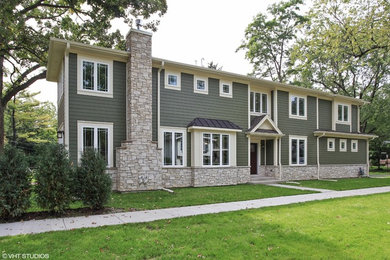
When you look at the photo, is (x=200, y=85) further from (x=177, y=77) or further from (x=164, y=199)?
(x=164, y=199)

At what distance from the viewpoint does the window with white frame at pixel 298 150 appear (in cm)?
1665

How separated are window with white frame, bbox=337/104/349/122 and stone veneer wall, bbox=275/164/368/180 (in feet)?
10.8

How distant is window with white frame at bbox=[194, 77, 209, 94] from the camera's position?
1340cm

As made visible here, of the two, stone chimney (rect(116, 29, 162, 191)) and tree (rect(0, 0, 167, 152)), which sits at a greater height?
tree (rect(0, 0, 167, 152))

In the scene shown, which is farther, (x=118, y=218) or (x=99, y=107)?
(x=99, y=107)

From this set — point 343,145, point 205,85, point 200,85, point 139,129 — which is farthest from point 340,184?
point 139,129

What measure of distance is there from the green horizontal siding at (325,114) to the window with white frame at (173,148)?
10.4 metres

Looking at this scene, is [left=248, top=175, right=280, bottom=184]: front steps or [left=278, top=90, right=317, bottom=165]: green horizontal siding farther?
[left=278, top=90, right=317, bottom=165]: green horizontal siding

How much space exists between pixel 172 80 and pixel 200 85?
1.56 m

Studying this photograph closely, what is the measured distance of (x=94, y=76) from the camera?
1109 centimetres

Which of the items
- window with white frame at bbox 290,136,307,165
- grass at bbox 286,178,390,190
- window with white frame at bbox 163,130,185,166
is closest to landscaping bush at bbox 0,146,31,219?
window with white frame at bbox 163,130,185,166

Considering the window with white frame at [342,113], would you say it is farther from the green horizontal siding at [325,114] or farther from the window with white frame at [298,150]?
the window with white frame at [298,150]

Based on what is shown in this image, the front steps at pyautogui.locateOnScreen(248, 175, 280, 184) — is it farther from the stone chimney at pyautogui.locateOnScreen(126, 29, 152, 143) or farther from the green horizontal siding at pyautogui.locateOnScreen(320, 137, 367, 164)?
the stone chimney at pyautogui.locateOnScreen(126, 29, 152, 143)

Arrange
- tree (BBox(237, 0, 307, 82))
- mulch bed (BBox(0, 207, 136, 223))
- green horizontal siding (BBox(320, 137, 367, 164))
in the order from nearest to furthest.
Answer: mulch bed (BBox(0, 207, 136, 223)) → green horizontal siding (BBox(320, 137, 367, 164)) → tree (BBox(237, 0, 307, 82))
